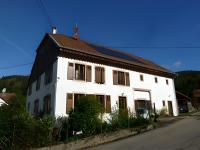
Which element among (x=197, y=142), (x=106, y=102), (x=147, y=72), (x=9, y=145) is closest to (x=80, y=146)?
(x=9, y=145)

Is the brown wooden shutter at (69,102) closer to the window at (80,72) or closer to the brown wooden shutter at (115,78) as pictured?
the window at (80,72)

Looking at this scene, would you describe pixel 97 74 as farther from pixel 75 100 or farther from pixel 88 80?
pixel 75 100

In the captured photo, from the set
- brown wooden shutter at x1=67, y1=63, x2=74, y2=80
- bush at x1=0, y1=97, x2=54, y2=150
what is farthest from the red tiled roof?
bush at x1=0, y1=97, x2=54, y2=150

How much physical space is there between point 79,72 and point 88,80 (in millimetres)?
1098

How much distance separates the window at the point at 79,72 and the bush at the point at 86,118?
3845 mm

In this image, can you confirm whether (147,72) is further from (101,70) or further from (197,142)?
(197,142)

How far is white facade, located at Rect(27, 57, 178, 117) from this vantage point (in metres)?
16.9

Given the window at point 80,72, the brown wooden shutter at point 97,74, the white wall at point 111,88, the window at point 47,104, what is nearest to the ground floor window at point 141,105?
the white wall at point 111,88

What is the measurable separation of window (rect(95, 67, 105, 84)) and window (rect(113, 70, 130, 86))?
1445mm

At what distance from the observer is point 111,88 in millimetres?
20234

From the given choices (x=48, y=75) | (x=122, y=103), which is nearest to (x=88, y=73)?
(x=48, y=75)

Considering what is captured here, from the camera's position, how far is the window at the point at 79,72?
60.3 ft

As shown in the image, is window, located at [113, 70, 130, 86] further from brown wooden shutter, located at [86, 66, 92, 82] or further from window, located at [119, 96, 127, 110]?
brown wooden shutter, located at [86, 66, 92, 82]

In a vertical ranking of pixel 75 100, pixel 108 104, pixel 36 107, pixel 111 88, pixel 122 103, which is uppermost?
pixel 111 88
